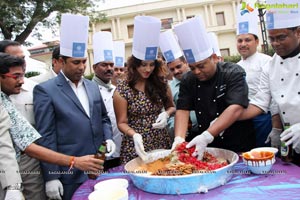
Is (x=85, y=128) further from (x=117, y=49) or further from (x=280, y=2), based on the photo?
(x=117, y=49)

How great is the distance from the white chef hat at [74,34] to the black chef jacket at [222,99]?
2.89ft

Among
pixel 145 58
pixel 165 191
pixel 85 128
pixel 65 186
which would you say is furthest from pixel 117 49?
pixel 165 191

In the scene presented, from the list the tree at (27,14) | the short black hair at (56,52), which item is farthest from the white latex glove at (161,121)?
the tree at (27,14)

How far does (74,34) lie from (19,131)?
3.08ft

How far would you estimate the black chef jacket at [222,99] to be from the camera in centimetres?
207

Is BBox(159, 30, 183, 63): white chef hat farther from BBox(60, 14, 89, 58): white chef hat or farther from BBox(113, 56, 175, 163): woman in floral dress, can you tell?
BBox(60, 14, 89, 58): white chef hat

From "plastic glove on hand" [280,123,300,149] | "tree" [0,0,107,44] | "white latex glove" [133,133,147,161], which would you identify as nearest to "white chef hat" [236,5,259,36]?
"plastic glove on hand" [280,123,300,149]

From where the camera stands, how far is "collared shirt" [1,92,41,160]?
1792 mm

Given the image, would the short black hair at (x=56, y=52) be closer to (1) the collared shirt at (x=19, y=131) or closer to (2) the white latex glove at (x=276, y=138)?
(1) the collared shirt at (x=19, y=131)

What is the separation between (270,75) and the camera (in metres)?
2.14

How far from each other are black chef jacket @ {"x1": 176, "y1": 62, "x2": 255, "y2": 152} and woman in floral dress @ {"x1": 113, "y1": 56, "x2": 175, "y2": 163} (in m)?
0.24

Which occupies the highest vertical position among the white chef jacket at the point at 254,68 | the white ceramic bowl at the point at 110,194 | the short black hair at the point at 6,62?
the short black hair at the point at 6,62

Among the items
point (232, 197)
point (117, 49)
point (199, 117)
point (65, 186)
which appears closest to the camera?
point (232, 197)

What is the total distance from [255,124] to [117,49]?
256cm
